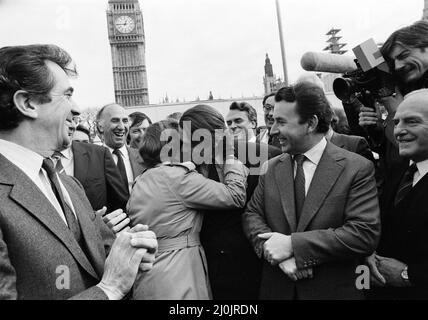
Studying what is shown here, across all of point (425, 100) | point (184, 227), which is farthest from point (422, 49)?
point (184, 227)

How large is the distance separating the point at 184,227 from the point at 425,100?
126 cm

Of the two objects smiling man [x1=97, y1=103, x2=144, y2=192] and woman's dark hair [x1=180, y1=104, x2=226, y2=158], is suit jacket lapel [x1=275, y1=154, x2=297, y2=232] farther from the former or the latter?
smiling man [x1=97, y1=103, x2=144, y2=192]

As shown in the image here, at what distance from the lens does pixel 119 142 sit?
11.4 ft

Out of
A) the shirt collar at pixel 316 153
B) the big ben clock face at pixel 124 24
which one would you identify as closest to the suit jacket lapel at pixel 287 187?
the shirt collar at pixel 316 153

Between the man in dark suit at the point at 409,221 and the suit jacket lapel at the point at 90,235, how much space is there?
3.96 feet

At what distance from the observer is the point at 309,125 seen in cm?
190

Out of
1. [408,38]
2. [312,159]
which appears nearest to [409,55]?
[408,38]

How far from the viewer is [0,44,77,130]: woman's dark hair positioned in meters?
1.11

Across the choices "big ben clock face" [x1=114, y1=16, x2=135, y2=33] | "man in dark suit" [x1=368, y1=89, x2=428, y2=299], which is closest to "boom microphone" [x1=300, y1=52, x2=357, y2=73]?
"man in dark suit" [x1=368, y1=89, x2=428, y2=299]

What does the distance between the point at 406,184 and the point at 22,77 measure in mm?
1609

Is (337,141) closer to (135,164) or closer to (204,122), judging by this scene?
(204,122)

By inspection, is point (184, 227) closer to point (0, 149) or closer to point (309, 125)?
point (309, 125)

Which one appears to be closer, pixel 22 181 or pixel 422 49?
pixel 22 181

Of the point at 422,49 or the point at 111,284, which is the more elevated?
the point at 422,49
